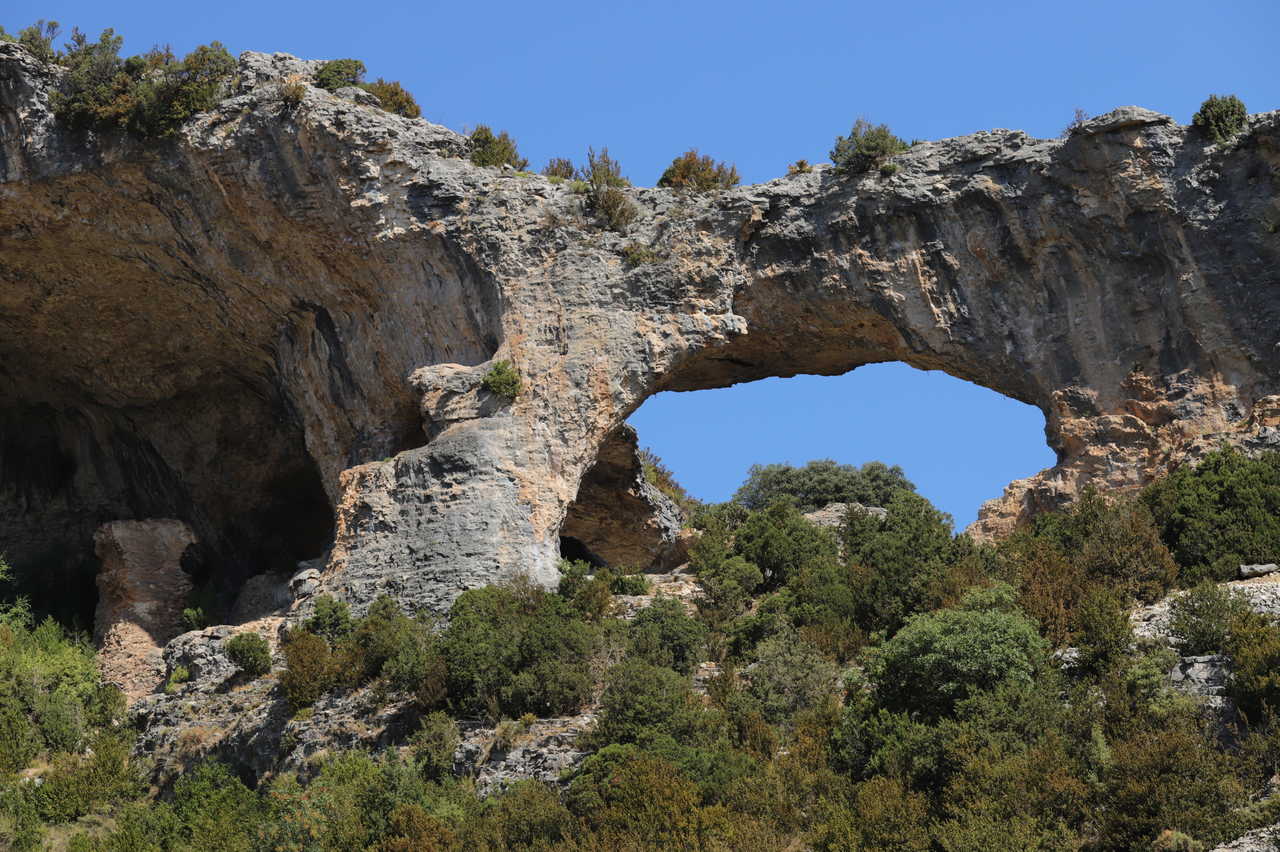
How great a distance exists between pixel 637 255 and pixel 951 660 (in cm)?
1197

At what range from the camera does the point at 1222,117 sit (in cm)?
2878

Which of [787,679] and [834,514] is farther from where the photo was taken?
[834,514]

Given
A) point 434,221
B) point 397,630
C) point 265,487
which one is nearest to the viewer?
point 397,630

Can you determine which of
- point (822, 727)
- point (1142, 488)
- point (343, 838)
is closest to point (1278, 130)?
point (1142, 488)

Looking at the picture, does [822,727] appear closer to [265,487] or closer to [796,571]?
[796,571]

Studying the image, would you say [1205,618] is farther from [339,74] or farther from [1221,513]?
[339,74]

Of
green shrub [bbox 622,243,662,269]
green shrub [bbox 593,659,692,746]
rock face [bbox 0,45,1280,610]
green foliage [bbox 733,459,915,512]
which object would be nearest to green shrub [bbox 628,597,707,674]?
green shrub [bbox 593,659,692,746]

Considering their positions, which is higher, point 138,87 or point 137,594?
point 138,87

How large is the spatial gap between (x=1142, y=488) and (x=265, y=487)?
747 inches

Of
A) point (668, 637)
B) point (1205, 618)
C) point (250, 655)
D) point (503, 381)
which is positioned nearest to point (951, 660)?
point (1205, 618)

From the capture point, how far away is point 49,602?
35.7 meters

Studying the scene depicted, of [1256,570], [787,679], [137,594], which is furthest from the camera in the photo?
[137,594]

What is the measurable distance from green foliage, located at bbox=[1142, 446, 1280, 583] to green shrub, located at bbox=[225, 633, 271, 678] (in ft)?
46.4

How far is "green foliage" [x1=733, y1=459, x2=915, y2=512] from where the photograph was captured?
4725 centimetres
